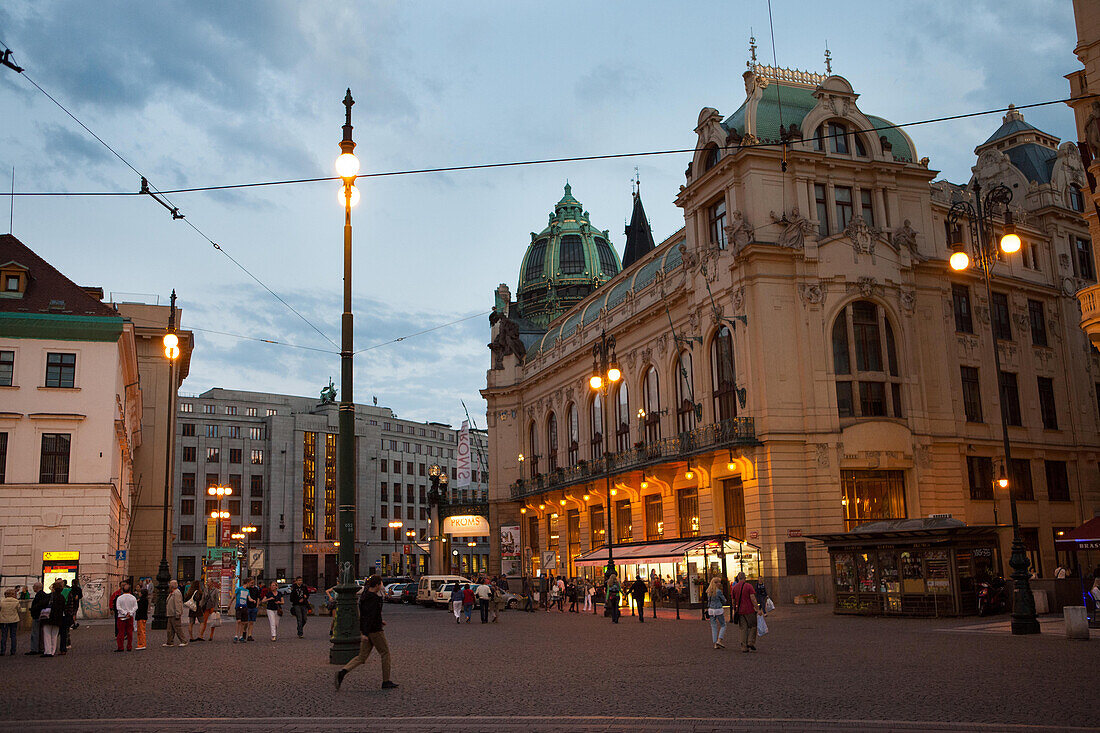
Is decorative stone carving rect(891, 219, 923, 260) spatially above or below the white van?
above

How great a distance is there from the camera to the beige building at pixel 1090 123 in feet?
89.1

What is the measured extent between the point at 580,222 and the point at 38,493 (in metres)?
55.0

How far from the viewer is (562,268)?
8262 centimetres

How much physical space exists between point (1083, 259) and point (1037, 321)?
6.07 m

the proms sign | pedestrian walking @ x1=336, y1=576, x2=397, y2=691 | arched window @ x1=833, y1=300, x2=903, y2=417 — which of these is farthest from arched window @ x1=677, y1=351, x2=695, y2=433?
pedestrian walking @ x1=336, y1=576, x2=397, y2=691

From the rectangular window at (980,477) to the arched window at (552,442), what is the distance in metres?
27.8

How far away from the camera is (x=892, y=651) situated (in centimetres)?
1983

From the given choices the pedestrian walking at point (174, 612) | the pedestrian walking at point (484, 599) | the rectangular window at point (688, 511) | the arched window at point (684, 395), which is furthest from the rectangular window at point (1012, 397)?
the pedestrian walking at point (174, 612)

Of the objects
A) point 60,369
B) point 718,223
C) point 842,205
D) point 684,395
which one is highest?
point 842,205

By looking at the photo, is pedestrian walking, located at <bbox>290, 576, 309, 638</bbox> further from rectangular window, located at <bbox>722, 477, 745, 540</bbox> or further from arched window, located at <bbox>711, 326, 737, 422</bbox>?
arched window, located at <bbox>711, 326, 737, 422</bbox>

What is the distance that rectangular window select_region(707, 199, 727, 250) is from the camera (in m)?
45.8

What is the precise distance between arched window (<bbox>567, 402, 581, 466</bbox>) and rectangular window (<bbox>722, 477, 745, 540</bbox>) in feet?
61.9

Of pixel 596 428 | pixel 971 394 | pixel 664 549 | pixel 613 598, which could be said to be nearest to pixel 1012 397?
pixel 971 394

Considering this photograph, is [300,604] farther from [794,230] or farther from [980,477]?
[980,477]
